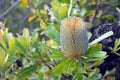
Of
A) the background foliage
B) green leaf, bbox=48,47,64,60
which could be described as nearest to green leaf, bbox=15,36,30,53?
the background foliage

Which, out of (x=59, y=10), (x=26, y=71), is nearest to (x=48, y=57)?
(x=26, y=71)

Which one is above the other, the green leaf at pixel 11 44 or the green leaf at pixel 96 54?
the green leaf at pixel 11 44

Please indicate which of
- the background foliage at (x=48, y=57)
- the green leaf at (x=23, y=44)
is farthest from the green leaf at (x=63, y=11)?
the green leaf at (x=23, y=44)

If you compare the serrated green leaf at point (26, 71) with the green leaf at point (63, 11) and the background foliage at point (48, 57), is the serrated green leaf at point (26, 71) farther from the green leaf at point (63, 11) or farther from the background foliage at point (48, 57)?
the green leaf at point (63, 11)

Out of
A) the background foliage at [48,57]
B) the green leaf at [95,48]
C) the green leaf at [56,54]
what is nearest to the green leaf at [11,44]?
the background foliage at [48,57]

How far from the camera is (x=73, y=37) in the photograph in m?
1.20

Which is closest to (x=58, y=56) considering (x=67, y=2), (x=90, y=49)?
(x=90, y=49)

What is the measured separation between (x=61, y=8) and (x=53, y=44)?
156 millimetres

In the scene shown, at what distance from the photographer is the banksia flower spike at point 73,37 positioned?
3.91 ft

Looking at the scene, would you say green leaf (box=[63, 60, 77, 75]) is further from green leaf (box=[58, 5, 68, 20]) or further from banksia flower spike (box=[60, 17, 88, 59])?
green leaf (box=[58, 5, 68, 20])

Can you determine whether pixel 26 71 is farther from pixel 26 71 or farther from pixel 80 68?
pixel 80 68

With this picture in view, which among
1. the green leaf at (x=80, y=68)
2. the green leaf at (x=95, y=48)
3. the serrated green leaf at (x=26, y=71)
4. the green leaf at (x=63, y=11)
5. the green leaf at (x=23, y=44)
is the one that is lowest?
the serrated green leaf at (x=26, y=71)

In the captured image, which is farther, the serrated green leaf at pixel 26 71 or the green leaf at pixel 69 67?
the serrated green leaf at pixel 26 71

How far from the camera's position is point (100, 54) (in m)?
1.26
